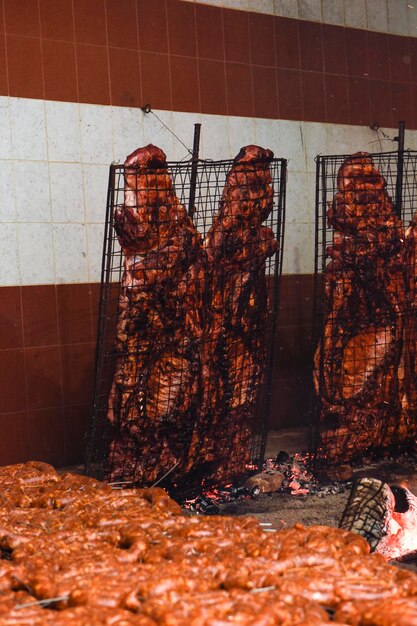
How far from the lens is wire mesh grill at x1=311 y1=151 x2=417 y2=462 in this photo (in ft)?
21.0

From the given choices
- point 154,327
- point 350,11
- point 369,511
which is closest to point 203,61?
point 350,11

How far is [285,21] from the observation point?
27.5 feet

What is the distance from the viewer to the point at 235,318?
242 inches

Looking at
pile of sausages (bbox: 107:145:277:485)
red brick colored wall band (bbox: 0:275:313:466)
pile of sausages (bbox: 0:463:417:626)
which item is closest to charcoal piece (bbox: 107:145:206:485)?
pile of sausages (bbox: 107:145:277:485)

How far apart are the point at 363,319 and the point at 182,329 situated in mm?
1529

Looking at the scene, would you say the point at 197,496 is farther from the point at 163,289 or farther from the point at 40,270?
the point at 40,270

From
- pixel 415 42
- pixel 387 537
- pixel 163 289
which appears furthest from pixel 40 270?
pixel 415 42

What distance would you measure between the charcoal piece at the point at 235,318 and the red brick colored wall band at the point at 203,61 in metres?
1.79

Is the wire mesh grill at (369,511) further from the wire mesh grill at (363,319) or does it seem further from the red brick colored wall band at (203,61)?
the red brick colored wall band at (203,61)

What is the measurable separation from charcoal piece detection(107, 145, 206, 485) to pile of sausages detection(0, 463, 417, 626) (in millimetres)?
2519

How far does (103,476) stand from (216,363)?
1.09 metres

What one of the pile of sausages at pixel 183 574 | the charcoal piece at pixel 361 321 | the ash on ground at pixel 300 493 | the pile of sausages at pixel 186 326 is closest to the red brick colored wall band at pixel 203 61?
the pile of sausages at pixel 186 326

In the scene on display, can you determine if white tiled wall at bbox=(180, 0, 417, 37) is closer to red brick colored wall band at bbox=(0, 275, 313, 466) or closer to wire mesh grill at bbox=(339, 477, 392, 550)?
red brick colored wall band at bbox=(0, 275, 313, 466)

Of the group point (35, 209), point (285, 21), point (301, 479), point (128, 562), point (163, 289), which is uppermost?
point (285, 21)
